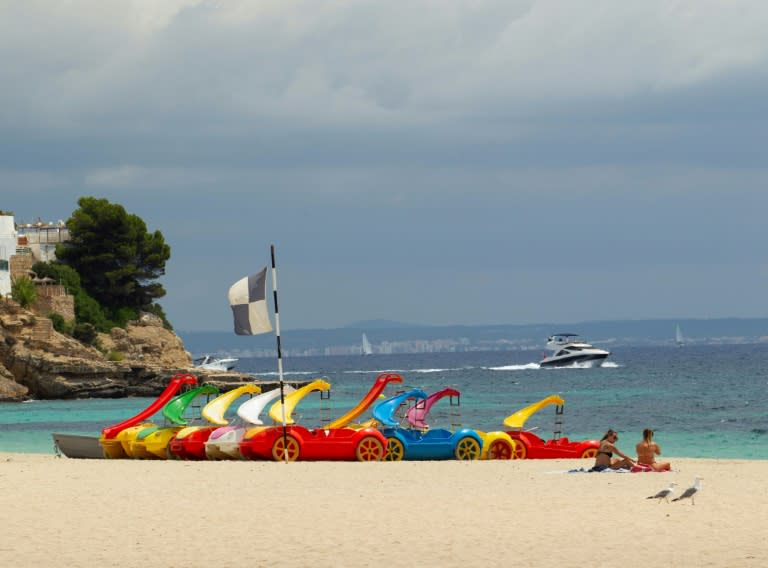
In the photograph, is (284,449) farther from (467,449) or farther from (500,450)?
(500,450)

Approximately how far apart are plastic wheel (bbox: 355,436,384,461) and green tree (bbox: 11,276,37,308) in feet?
184

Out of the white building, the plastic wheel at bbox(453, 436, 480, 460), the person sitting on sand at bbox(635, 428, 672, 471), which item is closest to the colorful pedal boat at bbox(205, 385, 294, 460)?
the plastic wheel at bbox(453, 436, 480, 460)

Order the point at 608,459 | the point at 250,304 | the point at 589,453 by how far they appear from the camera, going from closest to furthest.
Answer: the point at 608,459, the point at 250,304, the point at 589,453

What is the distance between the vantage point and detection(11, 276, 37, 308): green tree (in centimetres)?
7844

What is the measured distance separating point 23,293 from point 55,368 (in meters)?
5.71

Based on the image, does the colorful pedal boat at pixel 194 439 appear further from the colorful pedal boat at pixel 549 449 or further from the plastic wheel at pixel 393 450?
the colorful pedal boat at pixel 549 449

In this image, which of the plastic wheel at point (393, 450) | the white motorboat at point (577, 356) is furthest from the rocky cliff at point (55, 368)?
the plastic wheel at point (393, 450)

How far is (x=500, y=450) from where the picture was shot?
26438mm

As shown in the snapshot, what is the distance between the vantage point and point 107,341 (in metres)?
83.8

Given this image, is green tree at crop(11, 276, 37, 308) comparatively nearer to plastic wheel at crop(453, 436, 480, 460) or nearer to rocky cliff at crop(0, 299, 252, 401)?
rocky cliff at crop(0, 299, 252, 401)

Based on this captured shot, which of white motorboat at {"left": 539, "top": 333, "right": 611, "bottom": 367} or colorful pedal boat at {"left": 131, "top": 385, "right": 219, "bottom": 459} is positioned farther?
white motorboat at {"left": 539, "top": 333, "right": 611, "bottom": 367}

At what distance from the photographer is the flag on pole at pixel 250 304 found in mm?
24609

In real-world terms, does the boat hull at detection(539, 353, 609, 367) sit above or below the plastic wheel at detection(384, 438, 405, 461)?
below

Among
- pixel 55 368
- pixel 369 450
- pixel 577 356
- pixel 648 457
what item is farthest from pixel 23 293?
pixel 648 457
